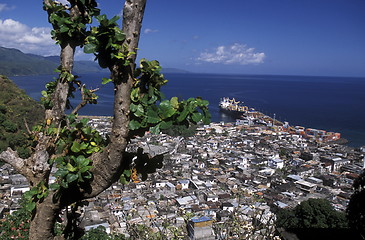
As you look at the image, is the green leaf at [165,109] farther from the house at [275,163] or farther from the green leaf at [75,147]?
the house at [275,163]

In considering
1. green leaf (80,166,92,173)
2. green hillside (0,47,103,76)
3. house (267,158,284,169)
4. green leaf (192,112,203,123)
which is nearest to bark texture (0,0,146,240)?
green leaf (80,166,92,173)

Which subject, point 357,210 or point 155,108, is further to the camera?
point 357,210

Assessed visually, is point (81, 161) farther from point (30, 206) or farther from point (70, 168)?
point (30, 206)

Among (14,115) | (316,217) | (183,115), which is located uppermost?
(183,115)

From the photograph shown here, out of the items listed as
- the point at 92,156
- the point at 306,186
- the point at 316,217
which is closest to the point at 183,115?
the point at 92,156

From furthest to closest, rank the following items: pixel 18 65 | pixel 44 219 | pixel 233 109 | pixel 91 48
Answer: pixel 18 65
pixel 233 109
pixel 44 219
pixel 91 48

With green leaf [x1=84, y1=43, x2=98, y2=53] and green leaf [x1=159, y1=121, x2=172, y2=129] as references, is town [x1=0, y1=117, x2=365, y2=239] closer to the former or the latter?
green leaf [x1=159, y1=121, x2=172, y2=129]

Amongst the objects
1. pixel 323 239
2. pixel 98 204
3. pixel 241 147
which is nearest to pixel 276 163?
pixel 241 147
